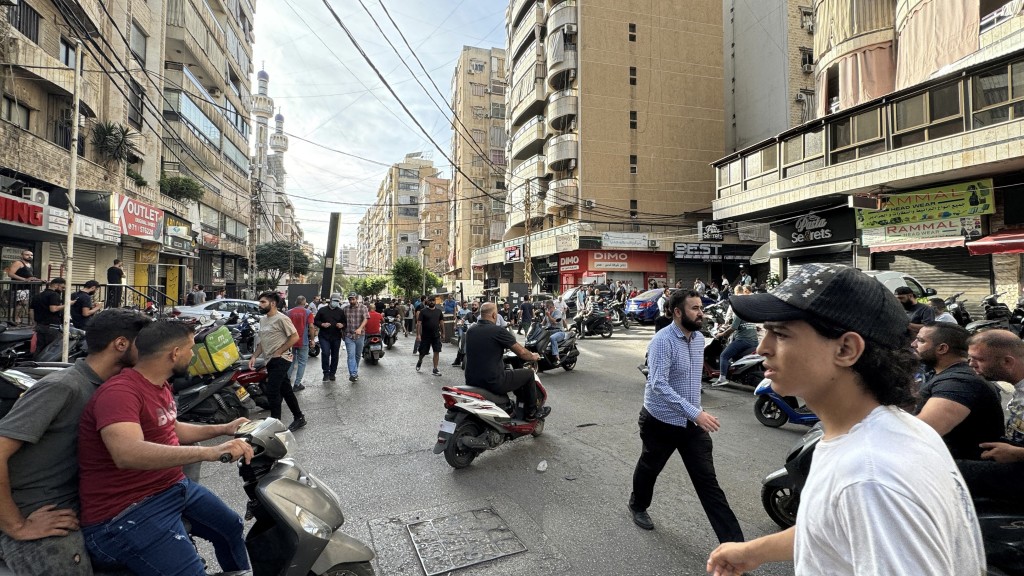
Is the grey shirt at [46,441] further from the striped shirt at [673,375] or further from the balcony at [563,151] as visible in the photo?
the balcony at [563,151]

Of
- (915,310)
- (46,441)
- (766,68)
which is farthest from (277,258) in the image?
(46,441)

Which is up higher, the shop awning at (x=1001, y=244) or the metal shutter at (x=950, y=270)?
the shop awning at (x=1001, y=244)

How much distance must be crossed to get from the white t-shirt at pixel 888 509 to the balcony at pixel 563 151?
3438cm

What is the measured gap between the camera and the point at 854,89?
58.2ft

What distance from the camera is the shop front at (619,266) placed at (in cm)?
3100

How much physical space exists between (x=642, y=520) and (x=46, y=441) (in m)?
3.39

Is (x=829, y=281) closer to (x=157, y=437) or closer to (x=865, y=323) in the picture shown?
(x=865, y=323)

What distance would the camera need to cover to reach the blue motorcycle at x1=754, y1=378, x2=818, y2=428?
5.82m

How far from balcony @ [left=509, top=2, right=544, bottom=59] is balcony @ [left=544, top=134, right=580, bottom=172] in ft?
30.6

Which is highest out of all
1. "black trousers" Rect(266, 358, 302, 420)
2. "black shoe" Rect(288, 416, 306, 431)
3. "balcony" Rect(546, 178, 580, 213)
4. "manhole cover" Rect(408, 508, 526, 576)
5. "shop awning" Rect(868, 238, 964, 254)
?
"balcony" Rect(546, 178, 580, 213)

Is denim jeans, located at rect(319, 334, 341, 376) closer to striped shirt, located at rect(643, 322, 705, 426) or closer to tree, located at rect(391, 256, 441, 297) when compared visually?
striped shirt, located at rect(643, 322, 705, 426)

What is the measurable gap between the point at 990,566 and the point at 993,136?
1428 centimetres

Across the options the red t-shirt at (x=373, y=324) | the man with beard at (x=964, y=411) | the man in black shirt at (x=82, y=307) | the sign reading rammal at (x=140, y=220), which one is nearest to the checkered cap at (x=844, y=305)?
the man with beard at (x=964, y=411)

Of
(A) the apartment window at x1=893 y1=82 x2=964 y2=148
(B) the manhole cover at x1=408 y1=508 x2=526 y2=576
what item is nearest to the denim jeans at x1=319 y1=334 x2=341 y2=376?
(B) the manhole cover at x1=408 y1=508 x2=526 y2=576
